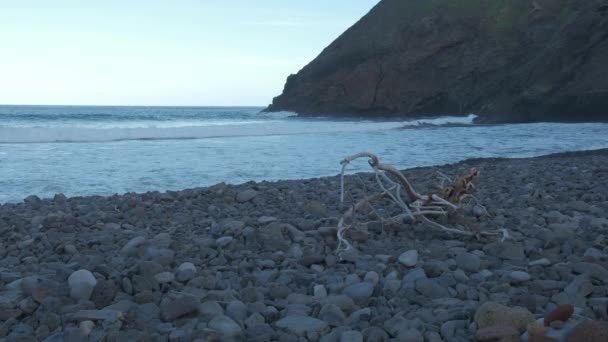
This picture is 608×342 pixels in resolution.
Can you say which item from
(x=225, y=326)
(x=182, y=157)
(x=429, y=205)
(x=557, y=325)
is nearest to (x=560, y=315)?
(x=557, y=325)

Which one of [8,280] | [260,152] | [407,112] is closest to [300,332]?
[8,280]

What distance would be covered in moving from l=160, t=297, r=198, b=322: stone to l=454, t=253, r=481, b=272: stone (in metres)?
1.39

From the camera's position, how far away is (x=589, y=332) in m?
1.94

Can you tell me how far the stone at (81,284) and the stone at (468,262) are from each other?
1.77 m

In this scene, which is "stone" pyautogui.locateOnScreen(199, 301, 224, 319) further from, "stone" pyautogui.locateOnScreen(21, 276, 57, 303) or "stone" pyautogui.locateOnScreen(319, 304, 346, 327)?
"stone" pyautogui.locateOnScreen(21, 276, 57, 303)

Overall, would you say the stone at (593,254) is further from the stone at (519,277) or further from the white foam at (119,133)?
the white foam at (119,133)

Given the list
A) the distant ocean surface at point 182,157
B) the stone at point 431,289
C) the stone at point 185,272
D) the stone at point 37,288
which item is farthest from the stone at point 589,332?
the distant ocean surface at point 182,157

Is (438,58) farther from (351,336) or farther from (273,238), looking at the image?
(351,336)

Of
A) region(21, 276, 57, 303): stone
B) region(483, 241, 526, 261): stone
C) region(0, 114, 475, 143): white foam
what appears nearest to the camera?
region(21, 276, 57, 303): stone

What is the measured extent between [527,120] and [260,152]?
1812 centimetres

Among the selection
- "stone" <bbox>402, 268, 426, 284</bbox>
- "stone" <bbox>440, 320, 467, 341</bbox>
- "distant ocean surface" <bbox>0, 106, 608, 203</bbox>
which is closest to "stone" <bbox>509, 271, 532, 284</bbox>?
"stone" <bbox>402, 268, 426, 284</bbox>

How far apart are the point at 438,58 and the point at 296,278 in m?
36.9

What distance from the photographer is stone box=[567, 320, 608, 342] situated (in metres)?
1.92

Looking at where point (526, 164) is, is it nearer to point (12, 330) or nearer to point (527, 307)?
point (527, 307)
